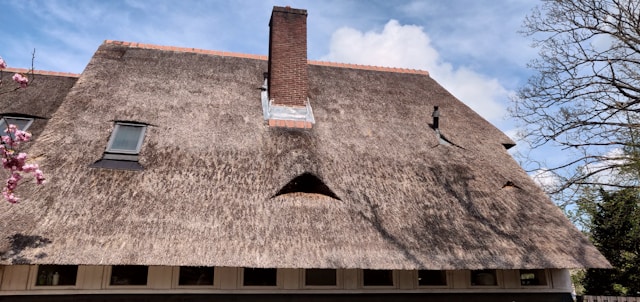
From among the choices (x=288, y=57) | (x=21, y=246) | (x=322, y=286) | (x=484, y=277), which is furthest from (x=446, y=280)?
(x=21, y=246)

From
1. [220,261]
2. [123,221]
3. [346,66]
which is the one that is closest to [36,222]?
[123,221]

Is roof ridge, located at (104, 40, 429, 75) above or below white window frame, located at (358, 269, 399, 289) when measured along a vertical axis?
above

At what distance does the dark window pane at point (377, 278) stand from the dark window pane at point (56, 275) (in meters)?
4.91

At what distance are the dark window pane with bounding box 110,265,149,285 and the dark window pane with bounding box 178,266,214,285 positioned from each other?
58 cm

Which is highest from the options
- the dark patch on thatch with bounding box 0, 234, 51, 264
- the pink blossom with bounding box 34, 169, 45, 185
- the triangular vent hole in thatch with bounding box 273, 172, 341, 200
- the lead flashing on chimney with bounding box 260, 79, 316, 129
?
the lead flashing on chimney with bounding box 260, 79, 316, 129

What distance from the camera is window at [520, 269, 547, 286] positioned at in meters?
8.48

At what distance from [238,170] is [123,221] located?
2117 millimetres

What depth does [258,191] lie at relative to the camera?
24.3ft

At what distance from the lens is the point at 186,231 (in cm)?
645

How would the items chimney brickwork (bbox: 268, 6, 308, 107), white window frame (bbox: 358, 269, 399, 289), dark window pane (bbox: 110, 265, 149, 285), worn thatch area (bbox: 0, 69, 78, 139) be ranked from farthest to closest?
1. chimney brickwork (bbox: 268, 6, 308, 107)
2. worn thatch area (bbox: 0, 69, 78, 139)
3. white window frame (bbox: 358, 269, 399, 289)
4. dark window pane (bbox: 110, 265, 149, 285)

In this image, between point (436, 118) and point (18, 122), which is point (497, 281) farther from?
point (18, 122)

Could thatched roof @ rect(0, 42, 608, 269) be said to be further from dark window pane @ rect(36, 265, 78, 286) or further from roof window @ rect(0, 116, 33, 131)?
dark window pane @ rect(36, 265, 78, 286)

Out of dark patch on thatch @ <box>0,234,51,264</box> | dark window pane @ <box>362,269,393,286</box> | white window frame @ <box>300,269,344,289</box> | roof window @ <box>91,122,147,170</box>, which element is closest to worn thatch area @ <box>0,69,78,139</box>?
roof window @ <box>91,122,147,170</box>

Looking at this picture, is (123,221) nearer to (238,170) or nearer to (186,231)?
(186,231)
